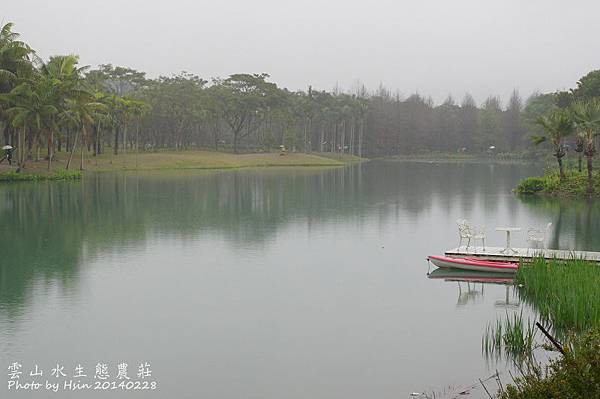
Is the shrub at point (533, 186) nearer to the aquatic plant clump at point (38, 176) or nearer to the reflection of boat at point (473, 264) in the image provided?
the reflection of boat at point (473, 264)

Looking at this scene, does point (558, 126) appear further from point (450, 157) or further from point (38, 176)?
point (450, 157)

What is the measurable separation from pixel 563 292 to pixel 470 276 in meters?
4.49

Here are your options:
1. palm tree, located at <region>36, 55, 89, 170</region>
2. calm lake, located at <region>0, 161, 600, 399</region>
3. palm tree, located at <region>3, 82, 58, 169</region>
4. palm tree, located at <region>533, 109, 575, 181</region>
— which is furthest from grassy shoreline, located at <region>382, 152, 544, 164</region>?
calm lake, located at <region>0, 161, 600, 399</region>

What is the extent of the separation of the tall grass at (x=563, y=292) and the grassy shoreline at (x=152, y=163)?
122 feet

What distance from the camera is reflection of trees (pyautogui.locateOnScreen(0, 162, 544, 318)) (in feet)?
60.1

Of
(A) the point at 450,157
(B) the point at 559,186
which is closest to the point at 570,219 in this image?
(B) the point at 559,186

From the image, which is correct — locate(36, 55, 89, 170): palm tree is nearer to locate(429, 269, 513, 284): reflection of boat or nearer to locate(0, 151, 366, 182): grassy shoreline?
locate(0, 151, 366, 182): grassy shoreline

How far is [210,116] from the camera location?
76750 mm

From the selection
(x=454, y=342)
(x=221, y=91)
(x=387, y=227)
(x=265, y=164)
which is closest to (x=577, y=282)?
(x=454, y=342)

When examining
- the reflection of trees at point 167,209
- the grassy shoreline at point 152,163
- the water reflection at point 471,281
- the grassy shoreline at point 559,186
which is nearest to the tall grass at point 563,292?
the water reflection at point 471,281

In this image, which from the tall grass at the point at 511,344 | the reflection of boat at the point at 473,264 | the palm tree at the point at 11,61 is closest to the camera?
the tall grass at the point at 511,344

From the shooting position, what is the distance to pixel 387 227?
23281 mm

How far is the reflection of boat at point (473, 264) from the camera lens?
15.4 m

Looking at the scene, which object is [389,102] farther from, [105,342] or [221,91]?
[105,342]
